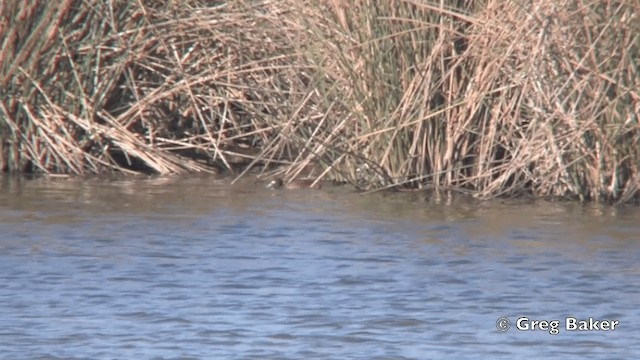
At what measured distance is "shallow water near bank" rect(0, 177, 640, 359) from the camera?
17.9 feet

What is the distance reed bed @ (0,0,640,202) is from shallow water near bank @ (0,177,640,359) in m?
0.26

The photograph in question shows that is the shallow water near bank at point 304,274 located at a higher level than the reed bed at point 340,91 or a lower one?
lower

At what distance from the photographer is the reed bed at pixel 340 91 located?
305 inches

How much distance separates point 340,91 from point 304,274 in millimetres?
2192

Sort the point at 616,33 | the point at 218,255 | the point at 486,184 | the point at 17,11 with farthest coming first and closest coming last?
1. the point at 17,11
2. the point at 486,184
3. the point at 616,33
4. the point at 218,255

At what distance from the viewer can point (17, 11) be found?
9.14m

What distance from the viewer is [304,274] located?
6570 millimetres

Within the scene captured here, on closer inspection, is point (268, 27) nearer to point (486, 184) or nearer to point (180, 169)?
point (180, 169)

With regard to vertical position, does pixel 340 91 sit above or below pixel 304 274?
above

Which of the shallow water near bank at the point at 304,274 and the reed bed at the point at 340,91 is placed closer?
the shallow water near bank at the point at 304,274

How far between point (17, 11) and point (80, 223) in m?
1.98

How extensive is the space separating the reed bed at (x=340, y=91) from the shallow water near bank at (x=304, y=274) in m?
0.26

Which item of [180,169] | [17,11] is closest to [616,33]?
[180,169]

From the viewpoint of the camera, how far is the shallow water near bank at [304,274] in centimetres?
546
